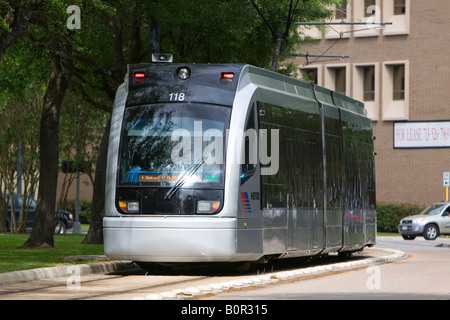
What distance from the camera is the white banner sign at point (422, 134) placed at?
54844mm

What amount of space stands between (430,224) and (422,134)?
505 inches

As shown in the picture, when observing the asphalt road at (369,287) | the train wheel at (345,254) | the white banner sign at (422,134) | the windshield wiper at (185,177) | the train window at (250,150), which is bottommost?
the asphalt road at (369,287)

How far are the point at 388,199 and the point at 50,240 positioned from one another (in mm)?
34050

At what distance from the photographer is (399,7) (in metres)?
56.0

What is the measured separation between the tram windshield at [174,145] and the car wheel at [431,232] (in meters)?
27.8

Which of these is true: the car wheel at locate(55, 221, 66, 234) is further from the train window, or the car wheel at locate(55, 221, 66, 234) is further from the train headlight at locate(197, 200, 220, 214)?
the train headlight at locate(197, 200, 220, 214)

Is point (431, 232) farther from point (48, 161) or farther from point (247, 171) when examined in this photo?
point (247, 171)

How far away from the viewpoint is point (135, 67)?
707 inches

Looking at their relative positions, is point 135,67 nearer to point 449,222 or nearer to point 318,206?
point 318,206

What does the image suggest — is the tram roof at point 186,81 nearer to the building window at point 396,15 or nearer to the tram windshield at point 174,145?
the tram windshield at point 174,145

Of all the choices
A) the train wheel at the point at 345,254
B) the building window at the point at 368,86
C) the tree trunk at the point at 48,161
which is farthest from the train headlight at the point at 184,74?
the building window at the point at 368,86

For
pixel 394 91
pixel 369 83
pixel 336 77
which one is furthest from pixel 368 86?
pixel 336 77

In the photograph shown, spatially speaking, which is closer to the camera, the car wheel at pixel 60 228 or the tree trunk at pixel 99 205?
the tree trunk at pixel 99 205
